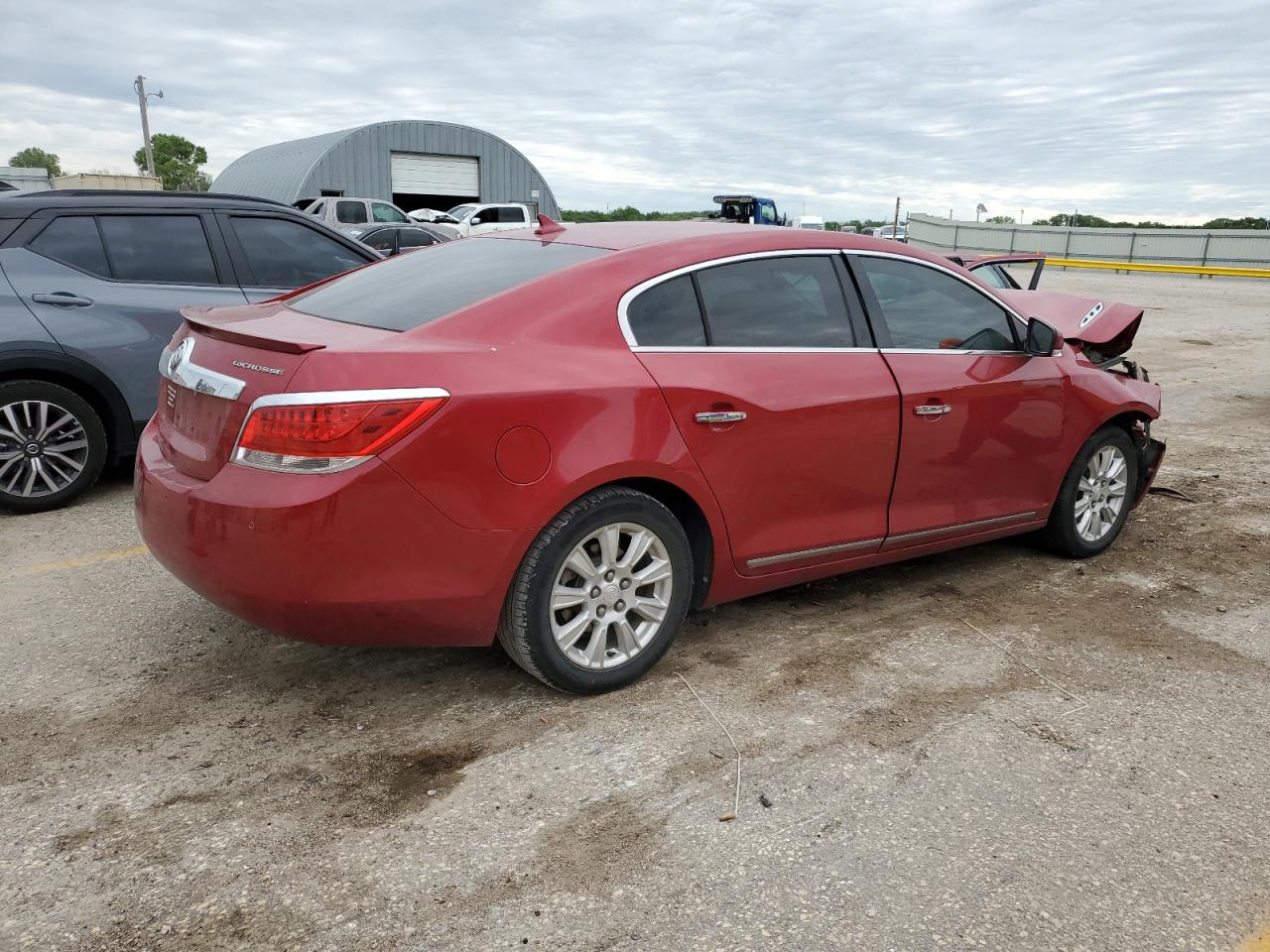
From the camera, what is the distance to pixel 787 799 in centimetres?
297

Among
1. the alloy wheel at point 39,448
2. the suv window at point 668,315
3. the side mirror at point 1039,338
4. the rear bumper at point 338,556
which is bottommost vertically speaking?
the alloy wheel at point 39,448

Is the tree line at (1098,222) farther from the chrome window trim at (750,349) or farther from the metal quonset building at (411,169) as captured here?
the chrome window trim at (750,349)

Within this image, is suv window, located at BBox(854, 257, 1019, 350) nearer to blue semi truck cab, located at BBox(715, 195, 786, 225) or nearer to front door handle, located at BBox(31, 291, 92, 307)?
front door handle, located at BBox(31, 291, 92, 307)

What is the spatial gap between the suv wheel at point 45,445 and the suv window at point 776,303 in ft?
12.8

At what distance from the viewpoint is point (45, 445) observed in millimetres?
5750

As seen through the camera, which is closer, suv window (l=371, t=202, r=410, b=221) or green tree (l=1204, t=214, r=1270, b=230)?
suv window (l=371, t=202, r=410, b=221)

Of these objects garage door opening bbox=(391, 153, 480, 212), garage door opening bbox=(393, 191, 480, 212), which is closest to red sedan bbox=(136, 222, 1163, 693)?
garage door opening bbox=(391, 153, 480, 212)

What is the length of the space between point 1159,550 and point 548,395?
3.73 metres

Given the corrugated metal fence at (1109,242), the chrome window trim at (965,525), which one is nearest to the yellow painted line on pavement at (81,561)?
the chrome window trim at (965,525)

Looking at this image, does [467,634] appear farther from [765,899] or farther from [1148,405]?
[1148,405]

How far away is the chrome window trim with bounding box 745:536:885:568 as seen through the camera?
389 cm

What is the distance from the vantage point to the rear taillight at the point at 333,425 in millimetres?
2971

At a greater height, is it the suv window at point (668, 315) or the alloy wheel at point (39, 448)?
the suv window at point (668, 315)

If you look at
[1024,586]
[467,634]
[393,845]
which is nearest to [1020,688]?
[1024,586]
